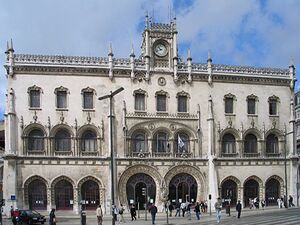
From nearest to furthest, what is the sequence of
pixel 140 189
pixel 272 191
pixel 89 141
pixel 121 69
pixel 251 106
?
pixel 89 141 < pixel 140 189 < pixel 121 69 < pixel 251 106 < pixel 272 191

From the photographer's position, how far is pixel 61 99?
Result: 168ft

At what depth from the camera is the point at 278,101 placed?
57375 millimetres

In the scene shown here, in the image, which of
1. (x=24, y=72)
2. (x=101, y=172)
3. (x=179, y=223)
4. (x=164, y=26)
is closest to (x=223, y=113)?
(x=164, y=26)

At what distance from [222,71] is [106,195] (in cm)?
1959

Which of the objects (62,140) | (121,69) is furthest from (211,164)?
(62,140)

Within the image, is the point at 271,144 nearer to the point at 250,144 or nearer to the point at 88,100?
the point at 250,144

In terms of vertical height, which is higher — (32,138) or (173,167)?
(32,138)

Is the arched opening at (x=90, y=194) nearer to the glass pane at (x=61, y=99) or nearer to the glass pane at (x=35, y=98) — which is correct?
the glass pane at (x=61, y=99)

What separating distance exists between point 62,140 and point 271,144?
2472 centimetres

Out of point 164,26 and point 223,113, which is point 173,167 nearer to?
point 223,113

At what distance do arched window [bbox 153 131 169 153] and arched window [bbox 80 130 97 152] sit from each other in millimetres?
6675

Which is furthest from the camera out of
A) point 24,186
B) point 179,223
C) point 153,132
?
point 153,132

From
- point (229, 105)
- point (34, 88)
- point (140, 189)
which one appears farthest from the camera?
point (229, 105)

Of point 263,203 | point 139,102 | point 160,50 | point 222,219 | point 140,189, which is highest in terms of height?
point 160,50
